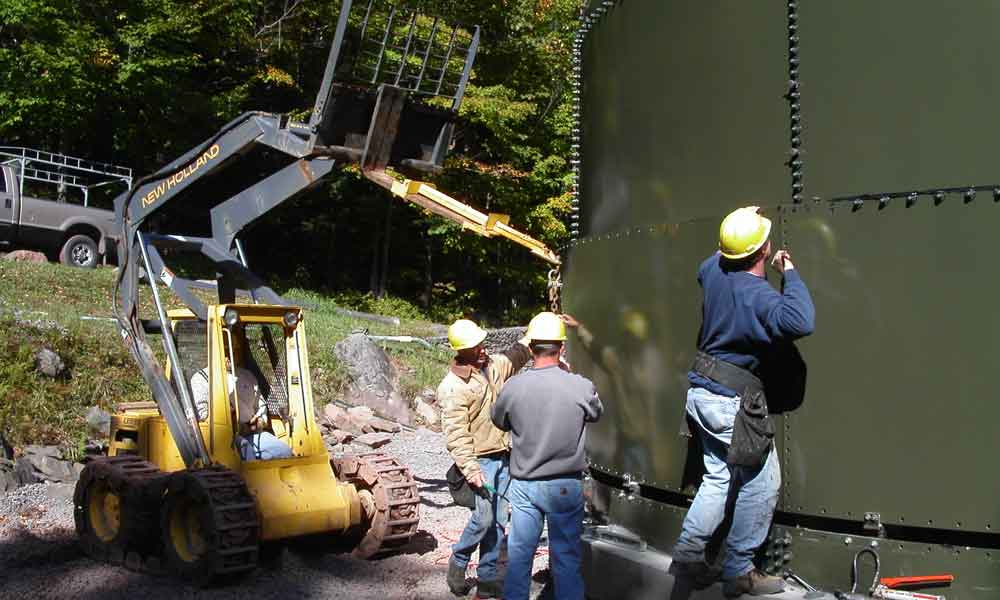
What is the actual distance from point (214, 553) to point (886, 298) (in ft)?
14.2

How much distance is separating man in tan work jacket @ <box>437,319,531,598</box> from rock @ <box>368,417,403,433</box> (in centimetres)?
640

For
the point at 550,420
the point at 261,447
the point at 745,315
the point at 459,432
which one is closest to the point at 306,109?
the point at 261,447

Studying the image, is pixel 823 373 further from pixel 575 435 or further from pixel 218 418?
pixel 218 418

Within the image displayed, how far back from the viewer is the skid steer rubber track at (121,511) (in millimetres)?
7277

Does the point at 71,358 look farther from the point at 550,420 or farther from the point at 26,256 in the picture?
the point at 26,256

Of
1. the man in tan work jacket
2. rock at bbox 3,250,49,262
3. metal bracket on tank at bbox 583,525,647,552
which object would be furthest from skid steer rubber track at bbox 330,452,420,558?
rock at bbox 3,250,49,262

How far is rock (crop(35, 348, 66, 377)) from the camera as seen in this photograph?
11.1 meters

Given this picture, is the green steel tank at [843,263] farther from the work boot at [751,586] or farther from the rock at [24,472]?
the rock at [24,472]

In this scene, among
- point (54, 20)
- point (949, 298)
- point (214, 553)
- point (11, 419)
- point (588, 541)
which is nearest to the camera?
point (949, 298)

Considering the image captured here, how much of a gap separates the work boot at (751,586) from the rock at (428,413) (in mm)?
9269

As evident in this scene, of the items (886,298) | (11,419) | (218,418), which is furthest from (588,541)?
(11,419)

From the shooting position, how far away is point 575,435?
5.40 m

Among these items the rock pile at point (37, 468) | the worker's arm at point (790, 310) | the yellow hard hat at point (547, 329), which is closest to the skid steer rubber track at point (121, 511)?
the rock pile at point (37, 468)

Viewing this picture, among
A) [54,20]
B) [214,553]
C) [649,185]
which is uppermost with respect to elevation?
[54,20]
